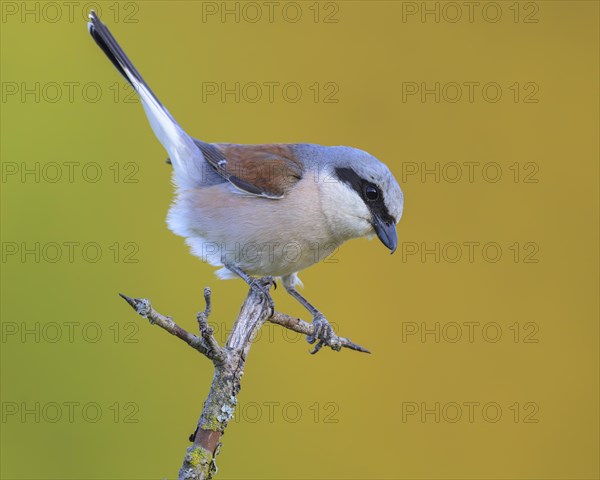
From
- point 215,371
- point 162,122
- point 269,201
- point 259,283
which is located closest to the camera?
point 215,371

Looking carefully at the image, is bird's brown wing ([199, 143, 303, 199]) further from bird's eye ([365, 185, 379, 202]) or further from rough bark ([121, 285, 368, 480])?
rough bark ([121, 285, 368, 480])

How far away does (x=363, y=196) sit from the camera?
2520 mm

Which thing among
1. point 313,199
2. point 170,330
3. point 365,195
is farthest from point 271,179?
point 170,330

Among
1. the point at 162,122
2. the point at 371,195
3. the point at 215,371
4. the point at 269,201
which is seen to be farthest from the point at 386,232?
the point at 162,122

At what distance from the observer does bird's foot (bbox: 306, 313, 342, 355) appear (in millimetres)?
2574

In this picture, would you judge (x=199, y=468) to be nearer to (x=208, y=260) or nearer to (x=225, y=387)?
(x=225, y=387)

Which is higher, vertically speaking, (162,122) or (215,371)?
(162,122)

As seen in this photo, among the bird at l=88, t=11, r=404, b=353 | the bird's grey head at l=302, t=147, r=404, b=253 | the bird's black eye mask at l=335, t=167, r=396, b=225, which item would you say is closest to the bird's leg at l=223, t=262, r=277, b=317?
the bird at l=88, t=11, r=404, b=353

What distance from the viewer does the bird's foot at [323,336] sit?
2574 mm

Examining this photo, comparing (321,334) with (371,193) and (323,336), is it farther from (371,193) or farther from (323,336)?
(371,193)

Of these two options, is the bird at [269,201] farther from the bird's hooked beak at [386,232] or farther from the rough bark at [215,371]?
the rough bark at [215,371]

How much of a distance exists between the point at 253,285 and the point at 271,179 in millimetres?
402

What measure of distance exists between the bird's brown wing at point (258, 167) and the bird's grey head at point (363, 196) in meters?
0.14

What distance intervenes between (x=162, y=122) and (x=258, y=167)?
17.0 inches
